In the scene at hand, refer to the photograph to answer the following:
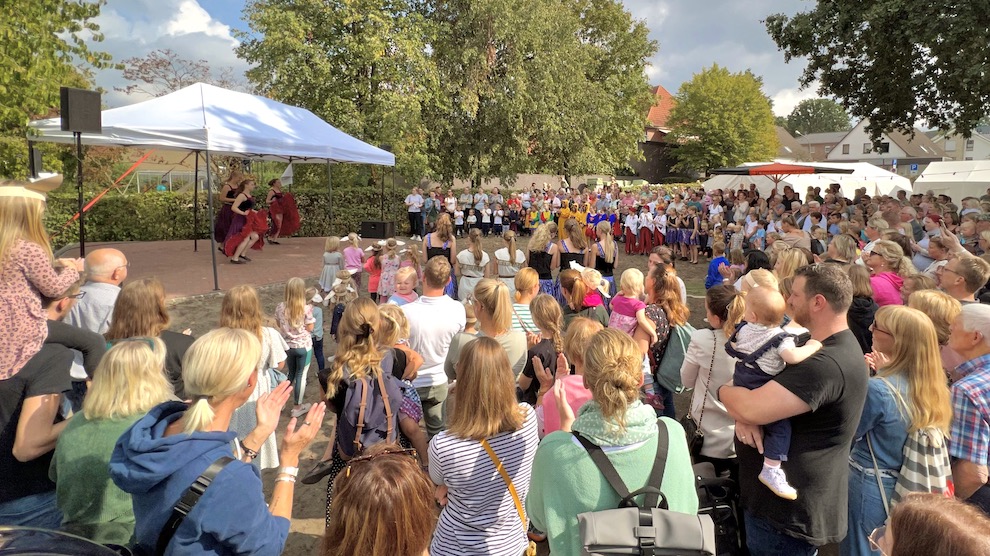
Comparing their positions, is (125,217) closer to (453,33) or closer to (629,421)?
(453,33)

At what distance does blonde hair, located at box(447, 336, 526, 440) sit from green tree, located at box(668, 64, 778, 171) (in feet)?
156

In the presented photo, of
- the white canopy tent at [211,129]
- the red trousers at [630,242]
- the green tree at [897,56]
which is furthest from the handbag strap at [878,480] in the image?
the red trousers at [630,242]

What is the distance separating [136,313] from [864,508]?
3.65m

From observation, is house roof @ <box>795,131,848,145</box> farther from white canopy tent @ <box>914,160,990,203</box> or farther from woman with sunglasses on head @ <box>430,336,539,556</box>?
woman with sunglasses on head @ <box>430,336,539,556</box>

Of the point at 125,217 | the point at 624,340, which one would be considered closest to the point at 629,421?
the point at 624,340

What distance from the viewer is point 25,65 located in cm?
1089

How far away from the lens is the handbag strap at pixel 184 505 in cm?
159

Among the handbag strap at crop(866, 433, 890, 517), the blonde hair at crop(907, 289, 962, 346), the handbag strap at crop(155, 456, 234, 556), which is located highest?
the blonde hair at crop(907, 289, 962, 346)

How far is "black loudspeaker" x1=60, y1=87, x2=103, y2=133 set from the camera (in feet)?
23.3

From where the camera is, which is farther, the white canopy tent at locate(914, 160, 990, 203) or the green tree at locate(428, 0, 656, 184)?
the green tree at locate(428, 0, 656, 184)

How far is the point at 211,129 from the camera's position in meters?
8.47

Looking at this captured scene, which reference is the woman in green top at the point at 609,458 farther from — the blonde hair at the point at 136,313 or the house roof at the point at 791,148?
the house roof at the point at 791,148

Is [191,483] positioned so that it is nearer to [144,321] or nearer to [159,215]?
[144,321]

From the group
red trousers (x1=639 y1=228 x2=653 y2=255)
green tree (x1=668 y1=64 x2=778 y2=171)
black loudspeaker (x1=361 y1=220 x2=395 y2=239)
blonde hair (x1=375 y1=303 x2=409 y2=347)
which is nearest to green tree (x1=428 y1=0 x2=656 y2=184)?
black loudspeaker (x1=361 y1=220 x2=395 y2=239)
